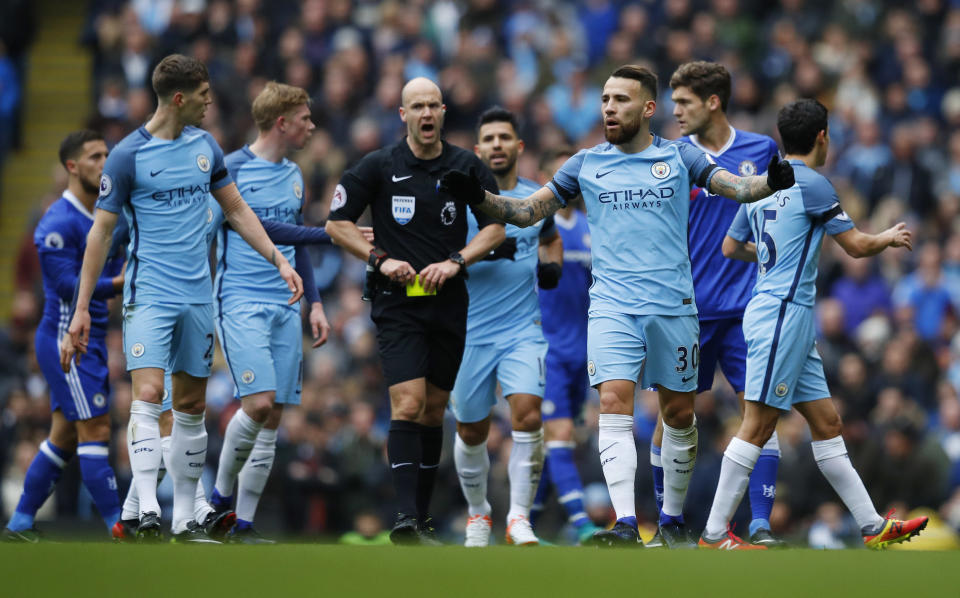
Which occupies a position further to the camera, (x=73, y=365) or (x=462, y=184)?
(x=73, y=365)

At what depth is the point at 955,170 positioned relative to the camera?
55.1 feet

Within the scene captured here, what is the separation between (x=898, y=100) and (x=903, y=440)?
5.49m

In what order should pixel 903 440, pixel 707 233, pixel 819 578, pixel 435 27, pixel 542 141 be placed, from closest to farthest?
pixel 819 578 → pixel 707 233 → pixel 903 440 → pixel 542 141 → pixel 435 27

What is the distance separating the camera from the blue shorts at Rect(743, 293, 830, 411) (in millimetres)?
8336

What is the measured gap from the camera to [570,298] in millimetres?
11555

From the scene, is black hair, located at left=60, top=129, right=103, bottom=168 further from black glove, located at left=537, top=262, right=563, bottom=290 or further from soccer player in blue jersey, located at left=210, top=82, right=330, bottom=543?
black glove, located at left=537, top=262, right=563, bottom=290

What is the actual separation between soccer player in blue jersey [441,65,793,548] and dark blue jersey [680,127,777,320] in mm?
1086

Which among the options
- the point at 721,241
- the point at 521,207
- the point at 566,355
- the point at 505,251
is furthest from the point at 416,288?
the point at 566,355

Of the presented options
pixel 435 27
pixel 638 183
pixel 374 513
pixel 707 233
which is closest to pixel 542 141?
pixel 435 27

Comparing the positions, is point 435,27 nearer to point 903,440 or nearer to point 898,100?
point 898,100

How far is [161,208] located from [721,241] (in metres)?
3.80

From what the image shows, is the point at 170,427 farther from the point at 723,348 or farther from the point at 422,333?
the point at 723,348

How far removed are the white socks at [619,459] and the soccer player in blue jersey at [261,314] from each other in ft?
8.27

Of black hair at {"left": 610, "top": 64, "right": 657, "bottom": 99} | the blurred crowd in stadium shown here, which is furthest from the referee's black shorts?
the blurred crowd in stadium
